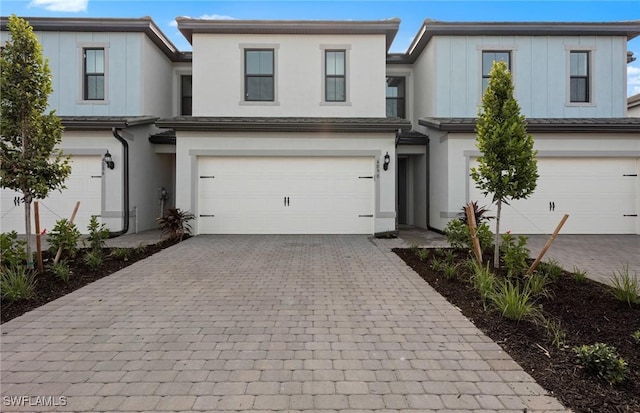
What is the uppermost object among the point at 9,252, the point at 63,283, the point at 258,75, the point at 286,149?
the point at 258,75

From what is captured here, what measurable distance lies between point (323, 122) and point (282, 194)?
8.40ft

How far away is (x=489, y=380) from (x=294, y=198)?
336 inches

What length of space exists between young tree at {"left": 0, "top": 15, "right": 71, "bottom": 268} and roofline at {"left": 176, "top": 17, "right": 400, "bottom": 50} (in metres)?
6.29

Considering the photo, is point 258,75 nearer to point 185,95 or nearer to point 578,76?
point 185,95

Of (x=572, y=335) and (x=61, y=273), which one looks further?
(x=61, y=273)

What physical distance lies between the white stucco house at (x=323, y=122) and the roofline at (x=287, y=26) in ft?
0.14

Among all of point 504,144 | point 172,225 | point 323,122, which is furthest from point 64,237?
point 504,144

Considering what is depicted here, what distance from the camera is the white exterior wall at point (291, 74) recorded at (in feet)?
36.5

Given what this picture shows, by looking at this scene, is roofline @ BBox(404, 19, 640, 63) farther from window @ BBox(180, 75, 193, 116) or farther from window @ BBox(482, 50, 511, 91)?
window @ BBox(180, 75, 193, 116)

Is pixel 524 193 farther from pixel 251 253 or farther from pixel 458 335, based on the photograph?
pixel 251 253

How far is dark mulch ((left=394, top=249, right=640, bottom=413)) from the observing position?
8.12ft

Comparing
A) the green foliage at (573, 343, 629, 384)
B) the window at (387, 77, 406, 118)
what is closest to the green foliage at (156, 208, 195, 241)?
the window at (387, 77, 406, 118)

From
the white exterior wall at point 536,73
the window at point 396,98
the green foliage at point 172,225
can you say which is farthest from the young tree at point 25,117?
the window at point 396,98

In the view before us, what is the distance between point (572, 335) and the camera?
3.43m
